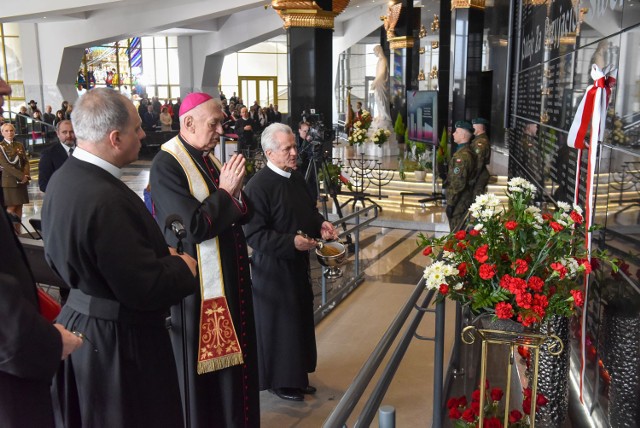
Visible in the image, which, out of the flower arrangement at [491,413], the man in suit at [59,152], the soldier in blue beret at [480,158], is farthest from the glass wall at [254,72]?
the flower arrangement at [491,413]

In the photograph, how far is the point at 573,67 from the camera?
372cm

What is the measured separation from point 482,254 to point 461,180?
5327 mm

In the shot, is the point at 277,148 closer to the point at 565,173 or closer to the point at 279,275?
the point at 279,275

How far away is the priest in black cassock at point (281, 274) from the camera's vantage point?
3.90 meters

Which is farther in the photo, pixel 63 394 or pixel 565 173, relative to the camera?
pixel 565 173

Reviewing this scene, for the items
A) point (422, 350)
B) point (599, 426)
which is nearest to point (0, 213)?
point (599, 426)

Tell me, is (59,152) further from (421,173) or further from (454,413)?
(421,173)

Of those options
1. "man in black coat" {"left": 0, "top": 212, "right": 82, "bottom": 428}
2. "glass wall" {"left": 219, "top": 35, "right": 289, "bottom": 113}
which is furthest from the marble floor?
"glass wall" {"left": 219, "top": 35, "right": 289, "bottom": 113}

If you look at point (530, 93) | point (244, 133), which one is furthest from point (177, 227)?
point (244, 133)

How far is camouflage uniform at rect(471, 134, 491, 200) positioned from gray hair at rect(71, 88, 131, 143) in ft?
19.7

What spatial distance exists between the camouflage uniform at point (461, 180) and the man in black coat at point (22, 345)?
6.06 metres

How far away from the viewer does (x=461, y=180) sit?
7586mm

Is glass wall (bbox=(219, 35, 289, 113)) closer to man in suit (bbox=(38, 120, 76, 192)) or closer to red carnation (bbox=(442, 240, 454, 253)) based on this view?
man in suit (bbox=(38, 120, 76, 192))

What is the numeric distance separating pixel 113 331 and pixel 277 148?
186cm
